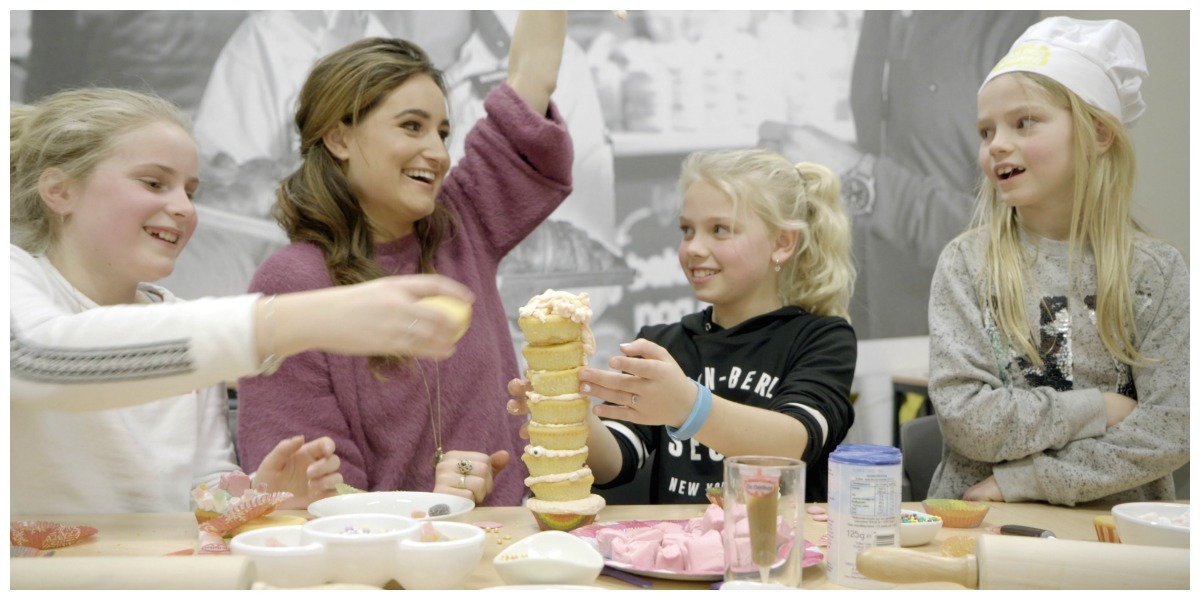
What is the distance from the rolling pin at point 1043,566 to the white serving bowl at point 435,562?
1.53 ft

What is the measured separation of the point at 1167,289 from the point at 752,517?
1.35 metres

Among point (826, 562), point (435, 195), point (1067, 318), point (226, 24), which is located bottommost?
point (826, 562)

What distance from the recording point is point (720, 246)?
A: 7.33 feet

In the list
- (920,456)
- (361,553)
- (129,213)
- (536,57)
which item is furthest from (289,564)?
(920,456)

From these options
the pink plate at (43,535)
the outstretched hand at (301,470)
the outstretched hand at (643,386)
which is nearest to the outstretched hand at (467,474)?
the outstretched hand at (301,470)

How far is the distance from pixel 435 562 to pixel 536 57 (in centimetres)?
146

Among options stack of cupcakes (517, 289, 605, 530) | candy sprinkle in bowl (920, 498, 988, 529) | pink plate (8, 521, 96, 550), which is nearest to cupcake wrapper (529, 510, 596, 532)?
stack of cupcakes (517, 289, 605, 530)

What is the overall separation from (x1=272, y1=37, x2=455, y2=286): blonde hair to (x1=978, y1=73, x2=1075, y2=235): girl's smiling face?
125 cm

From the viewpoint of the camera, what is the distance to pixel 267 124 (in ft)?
12.6

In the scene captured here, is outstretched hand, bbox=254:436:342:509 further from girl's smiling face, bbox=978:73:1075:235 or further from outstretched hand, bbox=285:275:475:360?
girl's smiling face, bbox=978:73:1075:235

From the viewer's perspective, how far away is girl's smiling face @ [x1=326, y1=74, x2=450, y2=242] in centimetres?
216

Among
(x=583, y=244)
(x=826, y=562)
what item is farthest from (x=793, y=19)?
(x=826, y=562)
